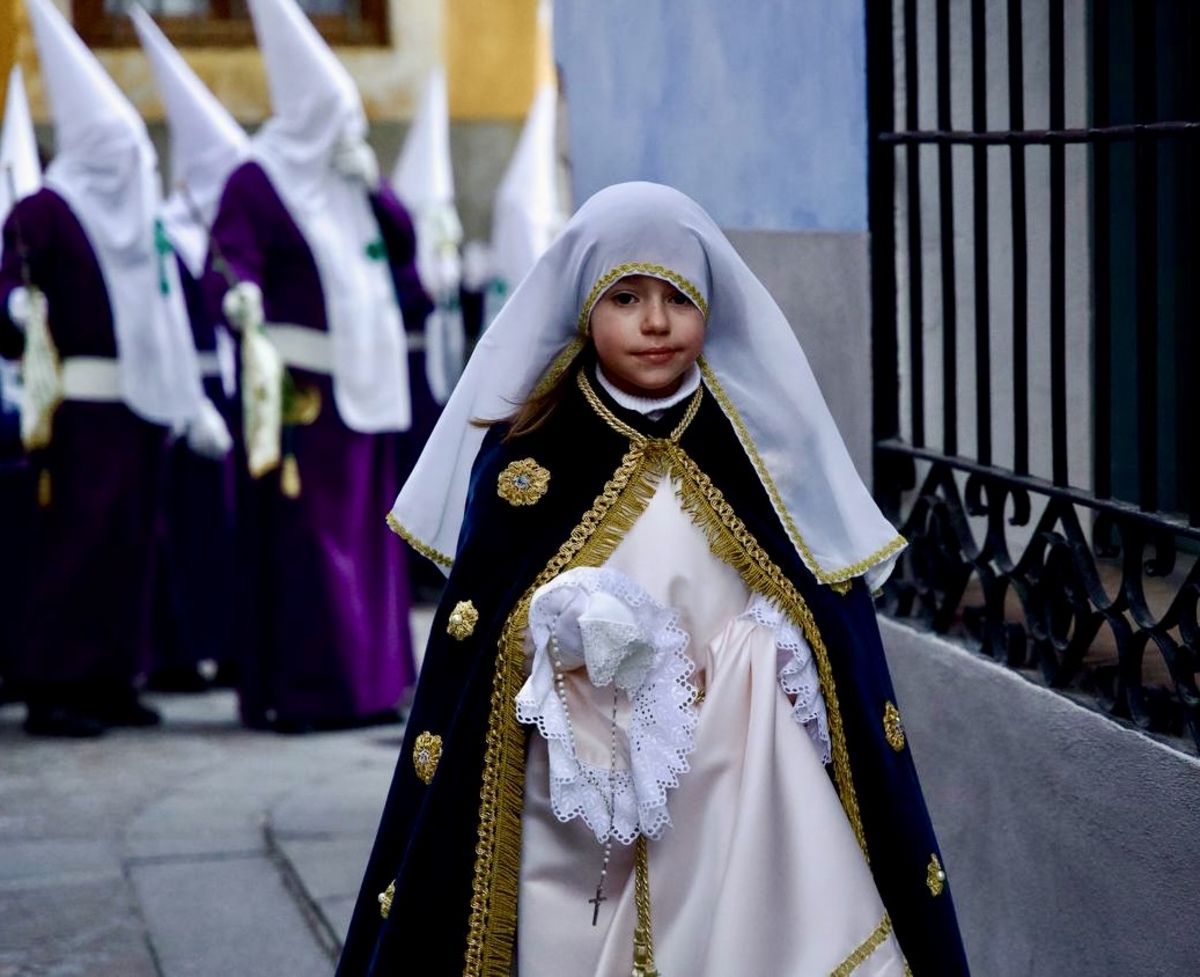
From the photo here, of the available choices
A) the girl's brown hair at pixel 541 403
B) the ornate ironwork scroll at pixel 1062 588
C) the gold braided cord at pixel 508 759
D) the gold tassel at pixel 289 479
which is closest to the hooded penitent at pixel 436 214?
the gold tassel at pixel 289 479

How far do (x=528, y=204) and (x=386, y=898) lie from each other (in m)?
8.97

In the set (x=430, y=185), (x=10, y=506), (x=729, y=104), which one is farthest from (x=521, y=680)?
(x=430, y=185)

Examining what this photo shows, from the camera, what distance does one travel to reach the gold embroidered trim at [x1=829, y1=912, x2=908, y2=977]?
3.57 metres

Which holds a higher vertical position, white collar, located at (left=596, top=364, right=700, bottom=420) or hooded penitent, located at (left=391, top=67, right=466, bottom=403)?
hooded penitent, located at (left=391, top=67, right=466, bottom=403)

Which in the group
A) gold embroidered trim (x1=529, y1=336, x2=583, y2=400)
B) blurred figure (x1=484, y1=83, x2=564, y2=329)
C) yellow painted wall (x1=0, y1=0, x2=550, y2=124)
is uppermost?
yellow painted wall (x1=0, y1=0, x2=550, y2=124)

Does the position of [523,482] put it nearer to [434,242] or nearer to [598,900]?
[598,900]

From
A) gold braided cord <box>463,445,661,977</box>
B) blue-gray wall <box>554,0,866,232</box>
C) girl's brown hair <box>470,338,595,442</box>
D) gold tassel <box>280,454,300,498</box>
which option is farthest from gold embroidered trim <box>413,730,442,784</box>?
gold tassel <box>280,454,300,498</box>

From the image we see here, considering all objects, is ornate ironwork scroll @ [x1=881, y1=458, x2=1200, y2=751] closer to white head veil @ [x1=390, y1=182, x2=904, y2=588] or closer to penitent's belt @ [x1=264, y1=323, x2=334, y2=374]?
white head veil @ [x1=390, y1=182, x2=904, y2=588]

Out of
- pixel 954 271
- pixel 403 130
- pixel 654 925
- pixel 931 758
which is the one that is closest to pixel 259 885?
pixel 931 758

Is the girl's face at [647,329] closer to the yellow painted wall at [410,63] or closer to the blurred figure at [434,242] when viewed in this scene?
the blurred figure at [434,242]

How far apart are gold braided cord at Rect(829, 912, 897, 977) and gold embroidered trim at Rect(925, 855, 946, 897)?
0.18 m

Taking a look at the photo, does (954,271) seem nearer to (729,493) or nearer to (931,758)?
(931,758)

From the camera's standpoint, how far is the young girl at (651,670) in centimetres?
360

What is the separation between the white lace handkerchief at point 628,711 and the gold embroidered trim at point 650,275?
0.44 meters
